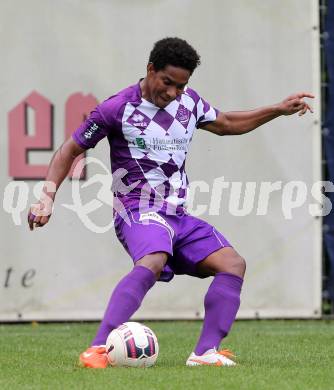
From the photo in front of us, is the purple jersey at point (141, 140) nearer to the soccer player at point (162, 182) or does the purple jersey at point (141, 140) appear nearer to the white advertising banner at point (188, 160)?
the soccer player at point (162, 182)

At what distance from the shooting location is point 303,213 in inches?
393

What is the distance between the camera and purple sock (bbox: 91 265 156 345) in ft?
17.9

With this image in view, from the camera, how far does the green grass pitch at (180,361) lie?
16.1 feet

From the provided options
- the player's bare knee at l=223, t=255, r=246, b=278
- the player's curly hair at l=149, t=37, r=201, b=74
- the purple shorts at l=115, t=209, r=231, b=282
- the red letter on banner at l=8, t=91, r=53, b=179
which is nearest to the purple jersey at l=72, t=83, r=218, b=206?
the purple shorts at l=115, t=209, r=231, b=282

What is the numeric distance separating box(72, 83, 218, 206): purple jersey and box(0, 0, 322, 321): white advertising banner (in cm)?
393

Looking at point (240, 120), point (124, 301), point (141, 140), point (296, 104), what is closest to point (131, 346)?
point (124, 301)

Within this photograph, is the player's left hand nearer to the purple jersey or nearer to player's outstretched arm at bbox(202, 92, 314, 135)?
player's outstretched arm at bbox(202, 92, 314, 135)

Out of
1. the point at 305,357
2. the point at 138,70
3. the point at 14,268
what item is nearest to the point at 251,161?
the point at 138,70

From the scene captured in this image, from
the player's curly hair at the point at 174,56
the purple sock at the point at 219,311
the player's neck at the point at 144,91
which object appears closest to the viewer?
the player's curly hair at the point at 174,56

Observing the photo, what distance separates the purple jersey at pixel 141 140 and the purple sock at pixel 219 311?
0.50m

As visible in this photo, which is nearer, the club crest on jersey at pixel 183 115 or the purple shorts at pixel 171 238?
the purple shorts at pixel 171 238

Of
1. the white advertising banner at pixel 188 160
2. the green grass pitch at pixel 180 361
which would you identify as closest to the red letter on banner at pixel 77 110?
the white advertising banner at pixel 188 160

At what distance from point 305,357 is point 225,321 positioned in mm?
798

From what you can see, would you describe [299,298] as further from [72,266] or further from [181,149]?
[181,149]
